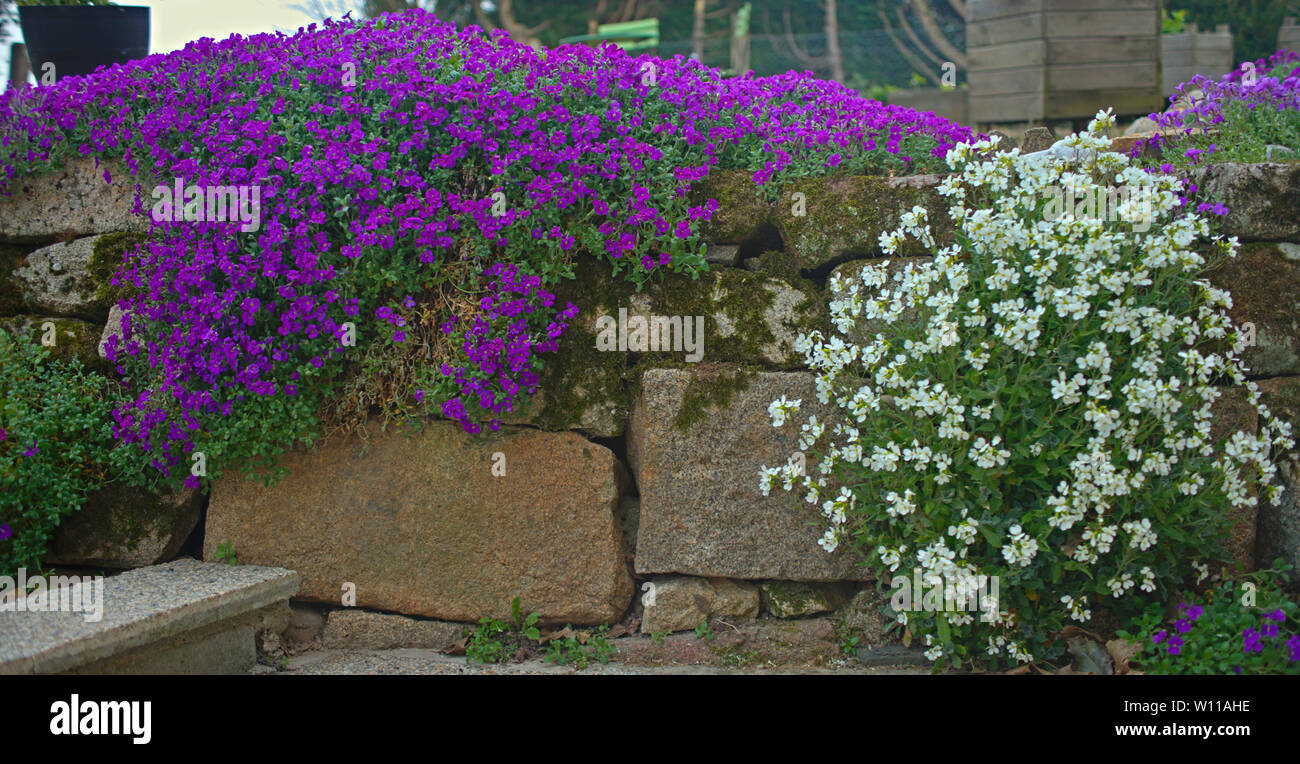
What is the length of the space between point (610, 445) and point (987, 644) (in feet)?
4.61

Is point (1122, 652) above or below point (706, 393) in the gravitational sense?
below

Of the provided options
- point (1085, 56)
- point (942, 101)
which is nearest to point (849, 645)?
point (1085, 56)

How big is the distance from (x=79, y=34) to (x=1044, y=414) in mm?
4228

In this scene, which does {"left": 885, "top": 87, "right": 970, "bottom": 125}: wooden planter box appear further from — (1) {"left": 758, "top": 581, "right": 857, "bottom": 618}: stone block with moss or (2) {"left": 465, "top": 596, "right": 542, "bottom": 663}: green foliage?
(2) {"left": 465, "top": 596, "right": 542, "bottom": 663}: green foliage

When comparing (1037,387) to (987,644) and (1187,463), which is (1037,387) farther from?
(987,644)

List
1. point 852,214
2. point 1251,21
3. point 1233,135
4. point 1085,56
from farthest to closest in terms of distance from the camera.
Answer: point 1251,21 → point 1085,56 → point 1233,135 → point 852,214

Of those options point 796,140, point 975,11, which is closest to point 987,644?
point 796,140

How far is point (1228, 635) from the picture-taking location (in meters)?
2.65

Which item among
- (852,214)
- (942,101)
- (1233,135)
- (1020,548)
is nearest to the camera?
(1020,548)

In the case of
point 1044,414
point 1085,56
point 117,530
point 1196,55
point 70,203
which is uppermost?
point 1196,55

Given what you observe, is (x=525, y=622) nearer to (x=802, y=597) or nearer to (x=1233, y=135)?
(x=802, y=597)

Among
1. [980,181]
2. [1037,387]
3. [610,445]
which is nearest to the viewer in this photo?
[1037,387]

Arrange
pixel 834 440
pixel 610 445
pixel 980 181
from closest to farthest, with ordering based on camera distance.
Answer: pixel 980 181, pixel 834 440, pixel 610 445

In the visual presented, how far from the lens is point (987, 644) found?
9.63ft
